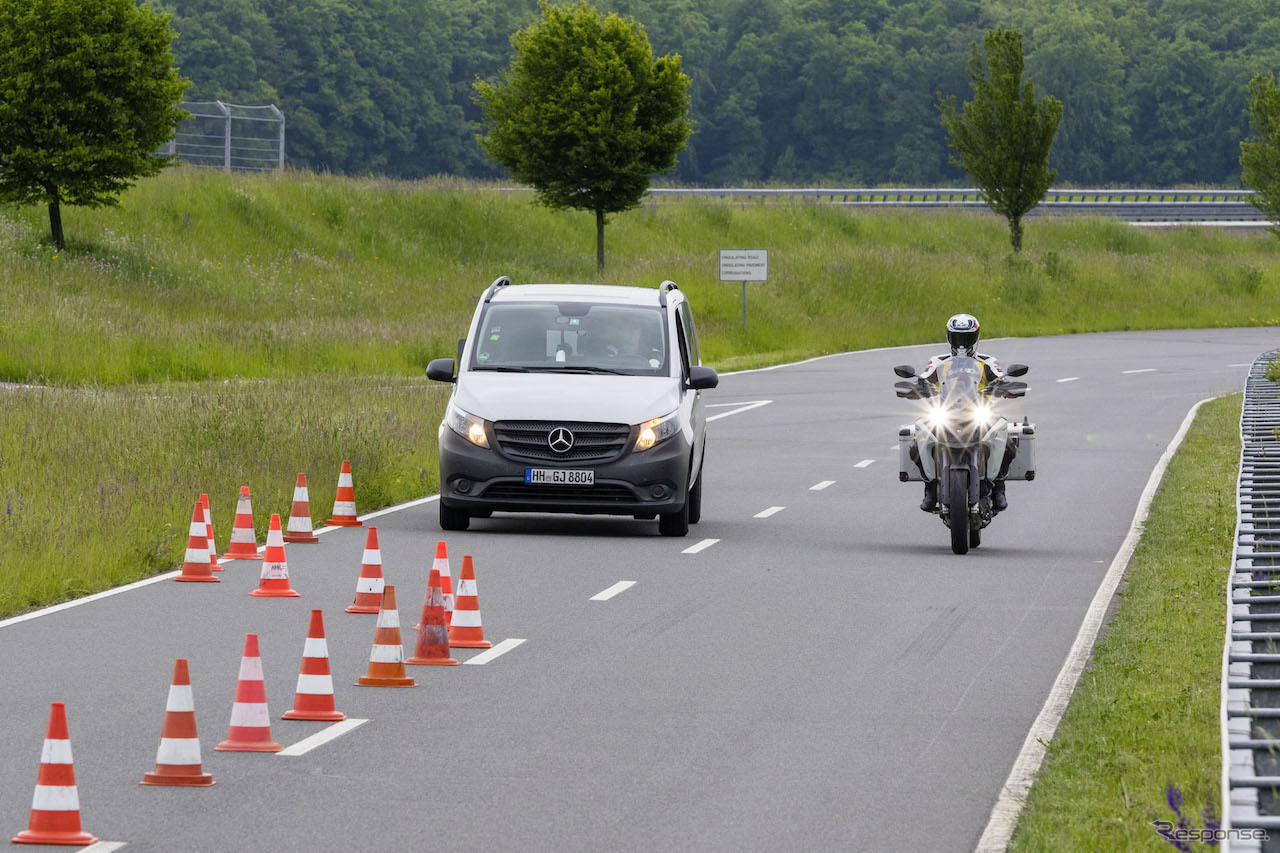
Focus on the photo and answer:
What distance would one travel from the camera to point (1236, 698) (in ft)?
25.8

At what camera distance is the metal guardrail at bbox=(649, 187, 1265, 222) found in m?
85.2

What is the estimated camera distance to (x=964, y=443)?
594 inches

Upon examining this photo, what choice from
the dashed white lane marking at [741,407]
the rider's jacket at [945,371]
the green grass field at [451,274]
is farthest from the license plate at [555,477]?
the green grass field at [451,274]

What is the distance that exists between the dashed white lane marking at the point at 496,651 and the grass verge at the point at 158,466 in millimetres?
3082

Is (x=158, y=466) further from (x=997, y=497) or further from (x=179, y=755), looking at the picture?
(x=179, y=755)

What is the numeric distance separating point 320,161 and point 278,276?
64.9m

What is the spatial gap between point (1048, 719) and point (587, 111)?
43.9 metres

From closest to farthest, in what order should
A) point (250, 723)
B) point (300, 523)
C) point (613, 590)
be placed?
point (250, 723), point (613, 590), point (300, 523)

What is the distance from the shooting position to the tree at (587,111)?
52094 millimetres

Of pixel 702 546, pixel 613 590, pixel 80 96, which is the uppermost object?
pixel 80 96

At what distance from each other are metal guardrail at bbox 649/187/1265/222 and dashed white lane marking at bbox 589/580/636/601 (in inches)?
2562

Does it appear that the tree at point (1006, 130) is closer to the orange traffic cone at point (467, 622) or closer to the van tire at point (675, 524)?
the van tire at point (675, 524)

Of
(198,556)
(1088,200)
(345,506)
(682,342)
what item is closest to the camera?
(198,556)

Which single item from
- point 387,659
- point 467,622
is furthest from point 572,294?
point 387,659
